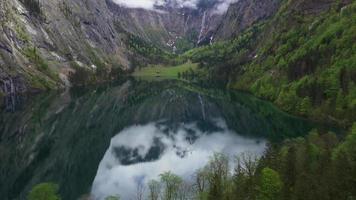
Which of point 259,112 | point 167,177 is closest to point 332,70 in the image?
point 259,112

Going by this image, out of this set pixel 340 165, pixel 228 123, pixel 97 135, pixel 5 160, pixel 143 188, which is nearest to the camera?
pixel 340 165

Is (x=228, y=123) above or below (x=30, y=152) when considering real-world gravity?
above

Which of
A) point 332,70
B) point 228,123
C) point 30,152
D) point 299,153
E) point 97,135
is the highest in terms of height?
point 332,70

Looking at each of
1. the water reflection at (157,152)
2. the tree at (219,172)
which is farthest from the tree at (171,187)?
the water reflection at (157,152)

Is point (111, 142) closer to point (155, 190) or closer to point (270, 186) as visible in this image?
point (155, 190)

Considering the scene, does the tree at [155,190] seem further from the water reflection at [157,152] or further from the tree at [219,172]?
the water reflection at [157,152]

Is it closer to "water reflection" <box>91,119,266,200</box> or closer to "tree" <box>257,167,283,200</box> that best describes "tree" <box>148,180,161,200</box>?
"water reflection" <box>91,119,266,200</box>

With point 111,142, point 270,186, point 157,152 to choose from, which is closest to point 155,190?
point 270,186

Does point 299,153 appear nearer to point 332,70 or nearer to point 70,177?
point 70,177

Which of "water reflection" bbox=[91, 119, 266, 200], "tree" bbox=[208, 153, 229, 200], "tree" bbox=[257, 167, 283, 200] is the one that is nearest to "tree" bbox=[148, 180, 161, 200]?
"tree" bbox=[208, 153, 229, 200]
